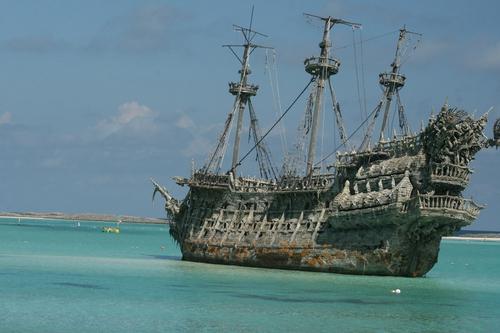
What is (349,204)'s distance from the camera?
4738cm

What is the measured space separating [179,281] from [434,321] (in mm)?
15066

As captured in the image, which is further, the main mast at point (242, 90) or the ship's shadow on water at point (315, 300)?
the main mast at point (242, 90)

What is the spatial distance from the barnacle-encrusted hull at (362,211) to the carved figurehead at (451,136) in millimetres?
46

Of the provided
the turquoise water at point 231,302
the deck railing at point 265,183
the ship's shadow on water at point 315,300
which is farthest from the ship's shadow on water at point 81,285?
the deck railing at point 265,183

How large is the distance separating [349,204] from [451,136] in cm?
654

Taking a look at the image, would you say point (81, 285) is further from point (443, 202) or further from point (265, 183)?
point (265, 183)

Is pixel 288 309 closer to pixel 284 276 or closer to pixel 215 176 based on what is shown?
pixel 284 276

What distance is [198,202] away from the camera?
5994 centimetres

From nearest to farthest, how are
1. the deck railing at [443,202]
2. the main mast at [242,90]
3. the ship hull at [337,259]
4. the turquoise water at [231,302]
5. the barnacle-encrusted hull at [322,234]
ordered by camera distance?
the turquoise water at [231,302], the deck railing at [443,202], the barnacle-encrusted hull at [322,234], the ship hull at [337,259], the main mast at [242,90]

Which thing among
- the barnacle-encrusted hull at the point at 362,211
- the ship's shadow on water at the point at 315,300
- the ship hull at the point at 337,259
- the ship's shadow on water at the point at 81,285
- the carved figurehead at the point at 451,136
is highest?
the carved figurehead at the point at 451,136

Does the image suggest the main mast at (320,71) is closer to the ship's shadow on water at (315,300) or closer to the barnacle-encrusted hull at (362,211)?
the barnacle-encrusted hull at (362,211)

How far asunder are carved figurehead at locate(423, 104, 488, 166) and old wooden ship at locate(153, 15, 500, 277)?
0.15ft

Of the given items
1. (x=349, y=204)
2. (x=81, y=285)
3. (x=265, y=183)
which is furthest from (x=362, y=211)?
(x=81, y=285)

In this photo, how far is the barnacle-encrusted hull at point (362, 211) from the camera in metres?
44.2
